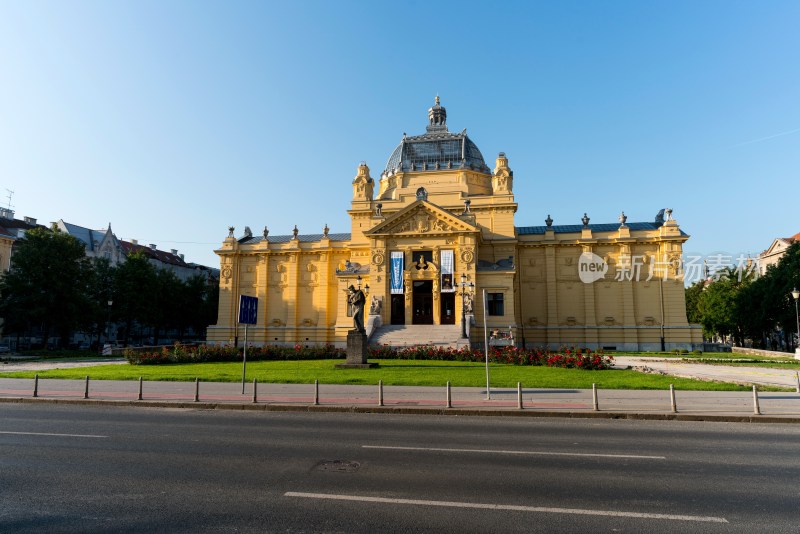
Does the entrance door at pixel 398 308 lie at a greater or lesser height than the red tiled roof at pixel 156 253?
lesser

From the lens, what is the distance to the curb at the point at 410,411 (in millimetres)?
14844

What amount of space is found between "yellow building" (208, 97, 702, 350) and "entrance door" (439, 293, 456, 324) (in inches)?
5.9

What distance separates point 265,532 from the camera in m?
6.07

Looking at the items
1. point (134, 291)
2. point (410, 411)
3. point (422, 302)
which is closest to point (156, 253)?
point (134, 291)

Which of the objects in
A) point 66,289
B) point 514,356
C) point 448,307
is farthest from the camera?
point 66,289

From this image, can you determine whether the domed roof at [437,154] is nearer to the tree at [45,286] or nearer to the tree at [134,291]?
the tree at [134,291]

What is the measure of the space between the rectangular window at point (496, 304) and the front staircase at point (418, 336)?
5373 mm

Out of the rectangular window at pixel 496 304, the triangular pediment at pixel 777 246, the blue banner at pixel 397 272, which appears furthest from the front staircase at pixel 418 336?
the triangular pediment at pixel 777 246

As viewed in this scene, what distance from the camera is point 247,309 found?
21688 mm

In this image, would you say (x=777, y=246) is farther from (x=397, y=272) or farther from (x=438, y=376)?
(x=438, y=376)

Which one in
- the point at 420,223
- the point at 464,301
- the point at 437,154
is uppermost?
the point at 437,154

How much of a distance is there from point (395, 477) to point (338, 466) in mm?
A: 1298

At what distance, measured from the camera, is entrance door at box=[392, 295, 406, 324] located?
2124 inches

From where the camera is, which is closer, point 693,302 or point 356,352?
point 356,352
